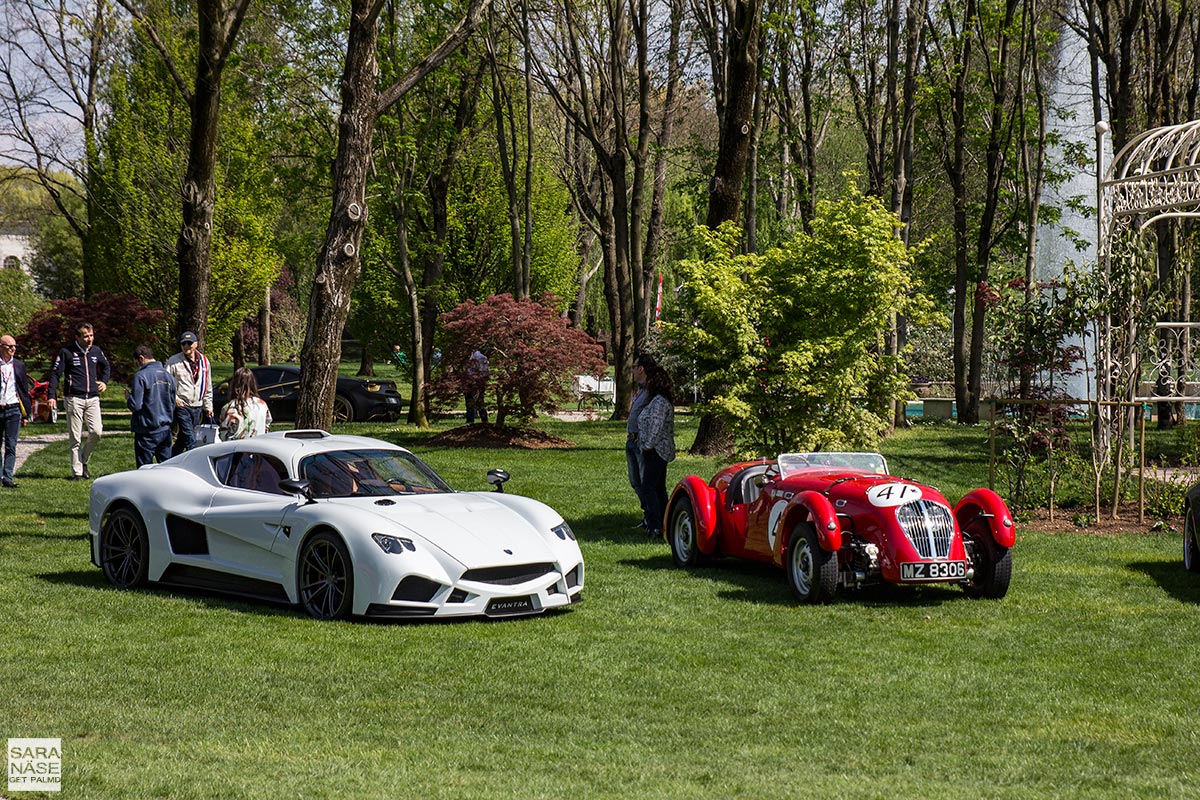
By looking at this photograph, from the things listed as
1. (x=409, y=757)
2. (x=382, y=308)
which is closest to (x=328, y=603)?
(x=409, y=757)

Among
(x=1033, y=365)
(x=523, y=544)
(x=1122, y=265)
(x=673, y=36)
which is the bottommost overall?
(x=523, y=544)

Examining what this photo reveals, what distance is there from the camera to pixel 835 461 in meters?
11.8

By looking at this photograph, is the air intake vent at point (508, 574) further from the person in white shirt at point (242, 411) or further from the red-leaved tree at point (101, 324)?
the red-leaved tree at point (101, 324)

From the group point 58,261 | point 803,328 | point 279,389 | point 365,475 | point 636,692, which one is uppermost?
point 58,261

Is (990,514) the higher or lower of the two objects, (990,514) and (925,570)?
the higher

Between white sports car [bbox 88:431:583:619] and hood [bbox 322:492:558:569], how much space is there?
0.04 feet

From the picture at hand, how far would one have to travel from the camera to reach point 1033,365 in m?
15.9

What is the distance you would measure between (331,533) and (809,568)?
366 centimetres

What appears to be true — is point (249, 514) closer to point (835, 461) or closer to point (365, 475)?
point (365, 475)

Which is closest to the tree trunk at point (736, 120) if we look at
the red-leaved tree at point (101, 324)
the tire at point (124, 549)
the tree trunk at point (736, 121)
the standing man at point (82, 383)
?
the tree trunk at point (736, 121)

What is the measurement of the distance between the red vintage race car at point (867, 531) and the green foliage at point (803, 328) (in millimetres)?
2806

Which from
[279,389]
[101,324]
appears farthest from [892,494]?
[101,324]

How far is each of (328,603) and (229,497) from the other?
1.51m

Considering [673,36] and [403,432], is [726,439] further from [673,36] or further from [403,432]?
[673,36]
